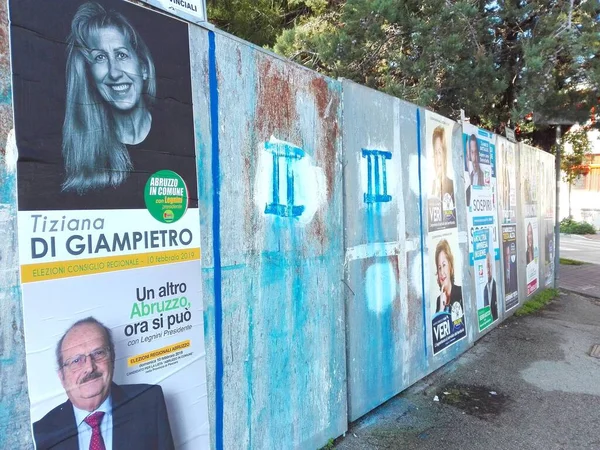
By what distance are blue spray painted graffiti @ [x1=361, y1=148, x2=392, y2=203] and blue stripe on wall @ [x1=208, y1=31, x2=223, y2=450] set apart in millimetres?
1650

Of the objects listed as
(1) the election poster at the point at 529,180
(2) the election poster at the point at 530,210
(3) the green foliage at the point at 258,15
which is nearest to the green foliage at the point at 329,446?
(2) the election poster at the point at 530,210

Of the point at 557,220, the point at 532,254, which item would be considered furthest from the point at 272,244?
the point at 557,220

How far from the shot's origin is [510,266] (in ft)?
25.3

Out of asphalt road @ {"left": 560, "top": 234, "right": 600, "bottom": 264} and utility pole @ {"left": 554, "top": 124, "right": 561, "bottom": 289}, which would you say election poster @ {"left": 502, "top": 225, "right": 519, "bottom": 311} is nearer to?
utility pole @ {"left": 554, "top": 124, "right": 561, "bottom": 289}

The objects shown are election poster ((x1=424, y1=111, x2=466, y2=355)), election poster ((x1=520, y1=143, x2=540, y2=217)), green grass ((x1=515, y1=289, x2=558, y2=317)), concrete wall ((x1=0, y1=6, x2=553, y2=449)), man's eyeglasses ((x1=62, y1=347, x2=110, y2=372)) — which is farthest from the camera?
election poster ((x1=520, y1=143, x2=540, y2=217))

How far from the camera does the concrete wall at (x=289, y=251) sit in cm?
272

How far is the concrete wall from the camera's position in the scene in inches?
107

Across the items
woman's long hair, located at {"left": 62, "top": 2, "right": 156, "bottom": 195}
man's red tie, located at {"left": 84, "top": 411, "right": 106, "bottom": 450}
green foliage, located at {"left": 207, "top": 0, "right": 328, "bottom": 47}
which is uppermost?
green foliage, located at {"left": 207, "top": 0, "right": 328, "bottom": 47}

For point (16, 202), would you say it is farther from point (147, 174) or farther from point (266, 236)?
point (266, 236)

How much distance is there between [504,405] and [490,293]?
8.21ft

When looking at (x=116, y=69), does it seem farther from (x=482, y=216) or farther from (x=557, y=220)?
(x=557, y=220)

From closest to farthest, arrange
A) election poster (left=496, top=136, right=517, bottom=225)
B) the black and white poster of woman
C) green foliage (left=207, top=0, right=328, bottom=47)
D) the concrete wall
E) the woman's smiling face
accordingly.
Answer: the black and white poster of woman → the woman's smiling face → the concrete wall → election poster (left=496, top=136, right=517, bottom=225) → green foliage (left=207, top=0, right=328, bottom=47)

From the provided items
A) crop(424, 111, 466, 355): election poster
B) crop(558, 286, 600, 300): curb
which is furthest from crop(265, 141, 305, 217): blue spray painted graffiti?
crop(558, 286, 600, 300): curb

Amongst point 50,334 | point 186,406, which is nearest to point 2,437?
point 50,334
